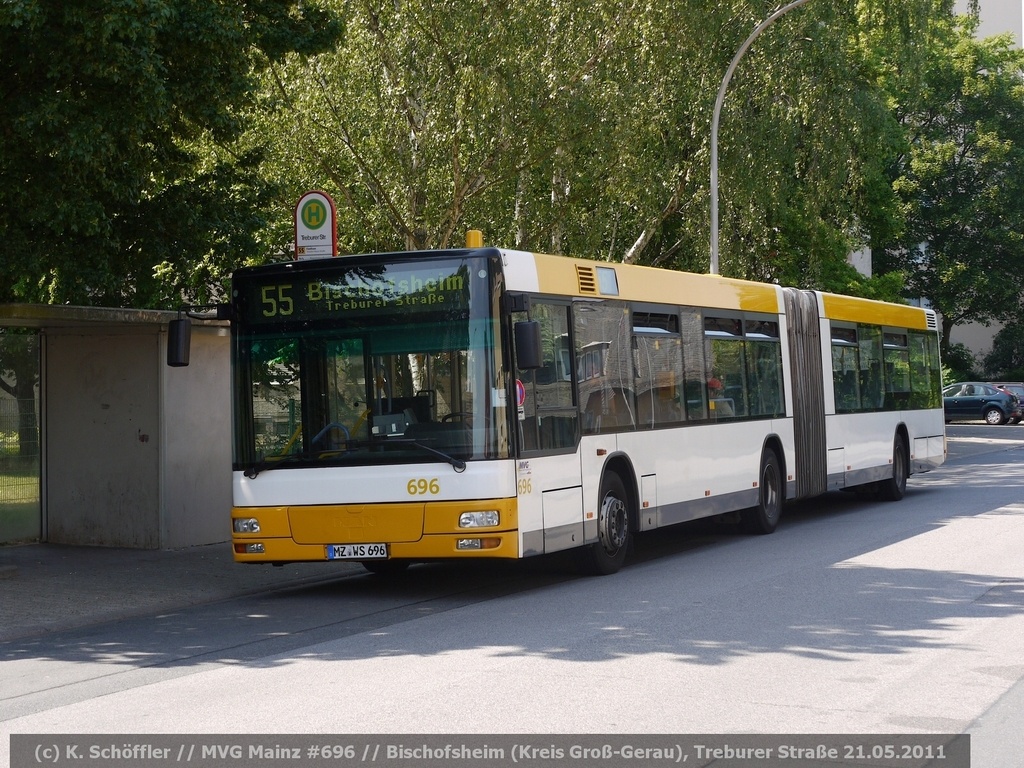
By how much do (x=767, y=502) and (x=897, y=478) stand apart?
5.31m

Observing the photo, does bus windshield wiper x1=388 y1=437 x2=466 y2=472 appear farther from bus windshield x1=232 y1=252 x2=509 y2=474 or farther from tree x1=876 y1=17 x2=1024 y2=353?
tree x1=876 y1=17 x2=1024 y2=353

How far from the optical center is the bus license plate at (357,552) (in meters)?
11.7

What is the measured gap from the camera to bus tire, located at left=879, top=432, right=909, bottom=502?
2197 cm

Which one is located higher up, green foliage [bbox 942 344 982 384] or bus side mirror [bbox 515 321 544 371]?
green foliage [bbox 942 344 982 384]

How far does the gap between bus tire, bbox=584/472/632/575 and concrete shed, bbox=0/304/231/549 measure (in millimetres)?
5586

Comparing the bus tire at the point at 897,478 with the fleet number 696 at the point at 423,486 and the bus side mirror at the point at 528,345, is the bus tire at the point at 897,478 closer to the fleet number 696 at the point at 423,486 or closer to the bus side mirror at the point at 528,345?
the bus side mirror at the point at 528,345

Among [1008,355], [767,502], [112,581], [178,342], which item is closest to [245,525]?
[178,342]

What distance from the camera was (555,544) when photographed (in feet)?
40.5

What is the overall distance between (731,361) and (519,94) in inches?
305

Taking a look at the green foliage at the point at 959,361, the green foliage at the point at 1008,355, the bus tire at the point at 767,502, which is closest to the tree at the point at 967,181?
the green foliage at the point at 959,361

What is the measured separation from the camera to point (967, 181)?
61.5 m

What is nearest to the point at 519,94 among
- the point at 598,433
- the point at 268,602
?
the point at 598,433

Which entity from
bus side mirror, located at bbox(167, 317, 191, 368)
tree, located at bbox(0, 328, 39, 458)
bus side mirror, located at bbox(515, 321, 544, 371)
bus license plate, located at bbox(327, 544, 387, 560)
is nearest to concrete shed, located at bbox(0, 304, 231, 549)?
tree, located at bbox(0, 328, 39, 458)
